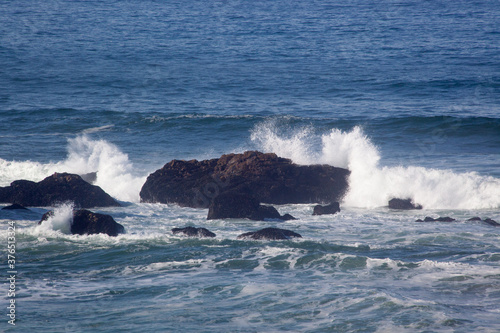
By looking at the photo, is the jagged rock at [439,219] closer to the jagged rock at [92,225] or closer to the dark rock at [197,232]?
the dark rock at [197,232]

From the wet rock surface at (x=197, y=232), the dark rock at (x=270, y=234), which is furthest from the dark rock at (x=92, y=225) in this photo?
the dark rock at (x=270, y=234)

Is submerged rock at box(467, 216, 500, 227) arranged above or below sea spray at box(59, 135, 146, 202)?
below

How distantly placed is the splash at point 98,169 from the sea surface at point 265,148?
9 cm

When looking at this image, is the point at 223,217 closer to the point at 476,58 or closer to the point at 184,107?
the point at 184,107

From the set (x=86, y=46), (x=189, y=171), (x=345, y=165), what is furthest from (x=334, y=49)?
(x=189, y=171)

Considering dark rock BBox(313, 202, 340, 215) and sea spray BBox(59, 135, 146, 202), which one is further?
sea spray BBox(59, 135, 146, 202)

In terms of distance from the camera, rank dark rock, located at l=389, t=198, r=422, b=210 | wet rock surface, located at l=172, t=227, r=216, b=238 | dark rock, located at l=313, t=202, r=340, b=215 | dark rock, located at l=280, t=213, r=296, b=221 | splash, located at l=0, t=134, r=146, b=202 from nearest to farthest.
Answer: wet rock surface, located at l=172, t=227, r=216, b=238 < dark rock, located at l=280, t=213, r=296, b=221 < dark rock, located at l=313, t=202, r=340, b=215 < dark rock, located at l=389, t=198, r=422, b=210 < splash, located at l=0, t=134, r=146, b=202

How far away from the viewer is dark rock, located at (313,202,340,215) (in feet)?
43.1

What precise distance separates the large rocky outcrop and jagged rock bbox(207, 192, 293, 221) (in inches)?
47.9

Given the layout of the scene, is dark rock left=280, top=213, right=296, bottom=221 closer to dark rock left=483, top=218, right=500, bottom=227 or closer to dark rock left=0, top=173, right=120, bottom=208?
dark rock left=483, top=218, right=500, bottom=227

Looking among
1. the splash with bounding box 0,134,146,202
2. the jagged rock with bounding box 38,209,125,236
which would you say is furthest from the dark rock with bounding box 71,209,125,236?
the splash with bounding box 0,134,146,202

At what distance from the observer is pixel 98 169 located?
18.9 meters

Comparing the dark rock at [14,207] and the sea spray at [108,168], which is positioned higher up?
the sea spray at [108,168]

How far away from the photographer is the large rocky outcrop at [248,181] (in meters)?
14.4
